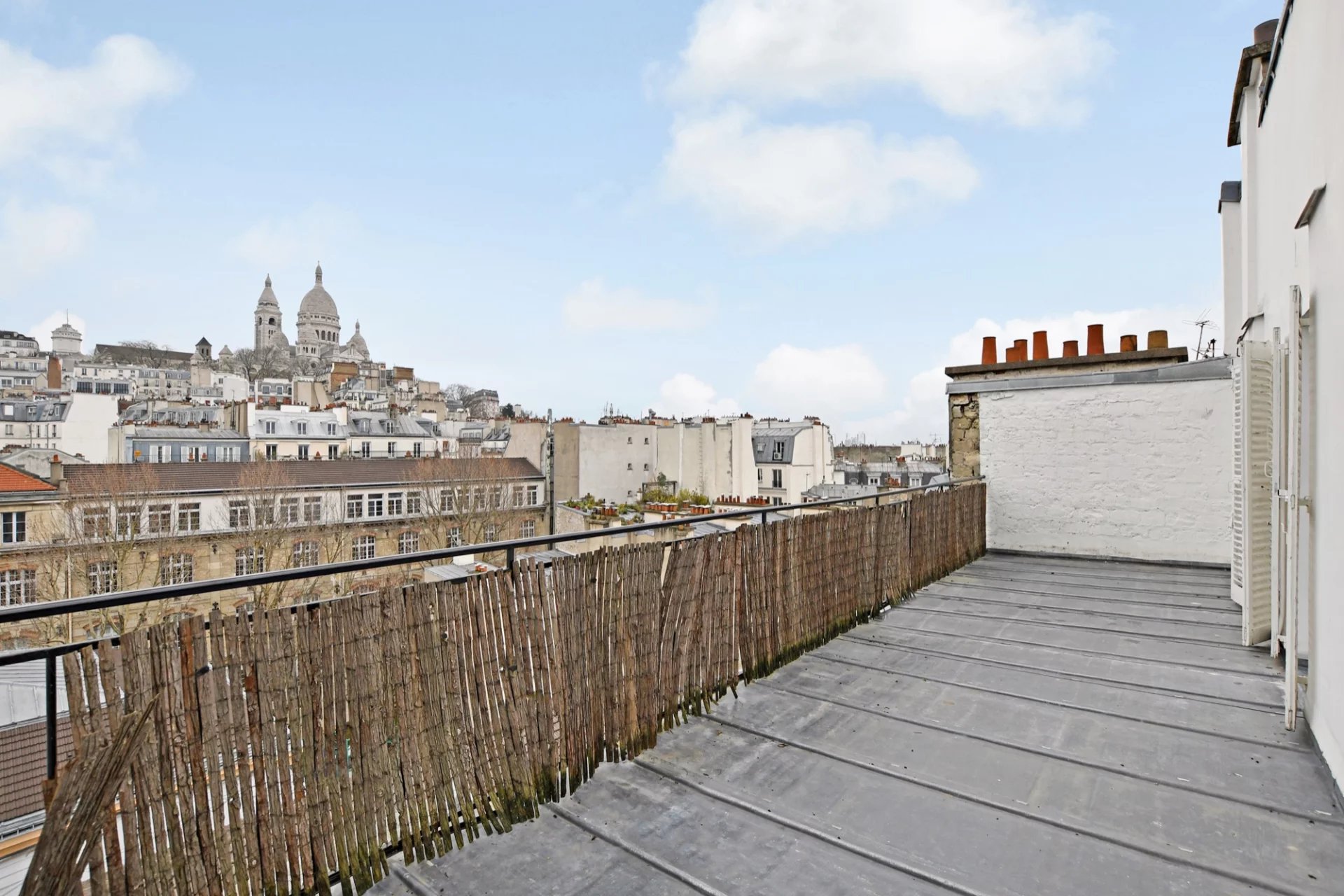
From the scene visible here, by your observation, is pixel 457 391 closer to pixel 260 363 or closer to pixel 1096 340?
pixel 260 363

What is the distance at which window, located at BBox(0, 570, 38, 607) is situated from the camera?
1828cm

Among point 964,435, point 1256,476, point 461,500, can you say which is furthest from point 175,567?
point 1256,476

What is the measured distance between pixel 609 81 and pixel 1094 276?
9531mm

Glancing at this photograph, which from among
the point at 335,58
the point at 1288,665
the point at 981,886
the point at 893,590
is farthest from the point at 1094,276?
the point at 335,58

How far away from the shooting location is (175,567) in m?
20.4

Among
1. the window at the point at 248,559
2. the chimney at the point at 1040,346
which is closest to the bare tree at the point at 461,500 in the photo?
the window at the point at 248,559

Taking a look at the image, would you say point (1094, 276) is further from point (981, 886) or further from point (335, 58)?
point (335, 58)

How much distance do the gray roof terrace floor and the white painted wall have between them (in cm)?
324

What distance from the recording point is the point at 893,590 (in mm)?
4781

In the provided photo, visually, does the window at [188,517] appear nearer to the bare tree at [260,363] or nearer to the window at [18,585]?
the window at [18,585]

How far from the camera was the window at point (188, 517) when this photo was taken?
810 inches

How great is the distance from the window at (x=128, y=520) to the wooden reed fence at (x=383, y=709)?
22.8 m

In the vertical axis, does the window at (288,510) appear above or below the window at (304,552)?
above

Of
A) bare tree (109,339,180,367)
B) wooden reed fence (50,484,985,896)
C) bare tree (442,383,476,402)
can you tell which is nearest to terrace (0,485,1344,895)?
wooden reed fence (50,484,985,896)
